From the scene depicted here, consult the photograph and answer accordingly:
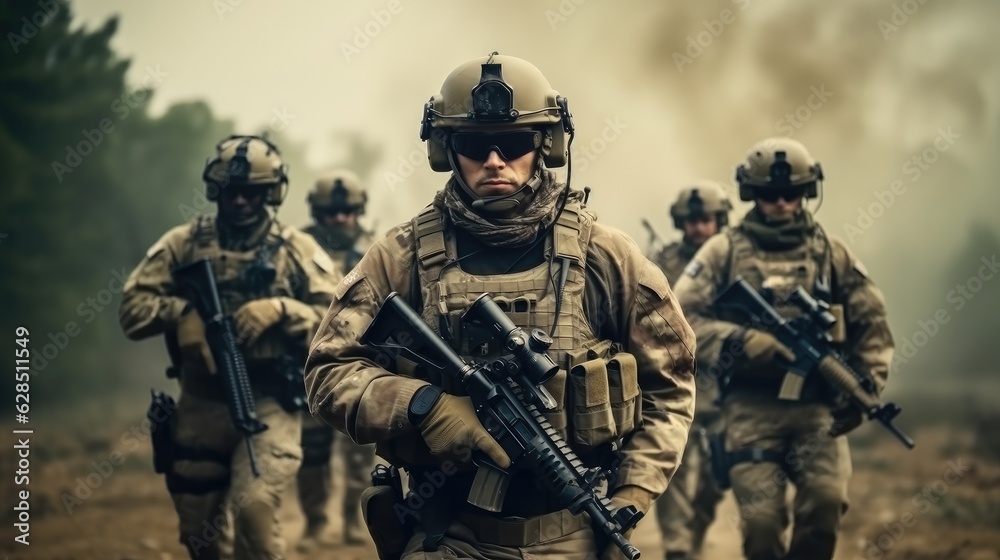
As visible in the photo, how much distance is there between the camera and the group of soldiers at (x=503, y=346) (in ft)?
14.8

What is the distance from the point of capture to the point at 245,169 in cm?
854

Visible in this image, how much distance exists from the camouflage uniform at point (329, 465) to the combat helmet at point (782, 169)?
3340 millimetres

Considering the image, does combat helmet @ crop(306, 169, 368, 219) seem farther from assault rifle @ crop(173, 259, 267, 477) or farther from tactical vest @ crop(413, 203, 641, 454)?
tactical vest @ crop(413, 203, 641, 454)

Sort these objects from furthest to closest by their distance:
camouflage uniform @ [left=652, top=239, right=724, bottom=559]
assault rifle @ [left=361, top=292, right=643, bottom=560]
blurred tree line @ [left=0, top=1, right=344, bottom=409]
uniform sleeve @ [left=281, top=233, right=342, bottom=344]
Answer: blurred tree line @ [left=0, top=1, right=344, bottom=409] → camouflage uniform @ [left=652, top=239, right=724, bottom=559] → uniform sleeve @ [left=281, top=233, right=342, bottom=344] → assault rifle @ [left=361, top=292, right=643, bottom=560]

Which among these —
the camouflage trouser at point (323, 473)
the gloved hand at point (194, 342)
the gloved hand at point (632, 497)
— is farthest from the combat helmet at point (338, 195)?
the gloved hand at point (632, 497)

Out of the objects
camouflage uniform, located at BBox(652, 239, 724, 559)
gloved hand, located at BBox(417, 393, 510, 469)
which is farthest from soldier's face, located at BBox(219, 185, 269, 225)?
gloved hand, located at BBox(417, 393, 510, 469)

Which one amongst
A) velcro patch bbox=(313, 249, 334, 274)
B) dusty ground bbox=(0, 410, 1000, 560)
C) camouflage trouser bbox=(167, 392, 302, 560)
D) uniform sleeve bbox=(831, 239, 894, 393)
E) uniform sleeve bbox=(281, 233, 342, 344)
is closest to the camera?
camouflage trouser bbox=(167, 392, 302, 560)

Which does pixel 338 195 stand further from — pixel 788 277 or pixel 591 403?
pixel 591 403

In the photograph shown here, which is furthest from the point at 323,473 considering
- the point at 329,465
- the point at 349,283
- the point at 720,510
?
the point at 349,283

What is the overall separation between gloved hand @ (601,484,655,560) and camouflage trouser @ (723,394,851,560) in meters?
3.54

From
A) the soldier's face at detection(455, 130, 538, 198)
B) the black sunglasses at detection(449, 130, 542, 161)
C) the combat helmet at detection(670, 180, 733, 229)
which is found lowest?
the combat helmet at detection(670, 180, 733, 229)

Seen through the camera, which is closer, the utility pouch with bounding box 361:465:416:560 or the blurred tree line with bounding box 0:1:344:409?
the utility pouch with bounding box 361:465:416:560

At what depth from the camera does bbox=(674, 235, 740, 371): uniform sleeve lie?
820 centimetres

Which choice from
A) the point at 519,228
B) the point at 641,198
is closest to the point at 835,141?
the point at 641,198
